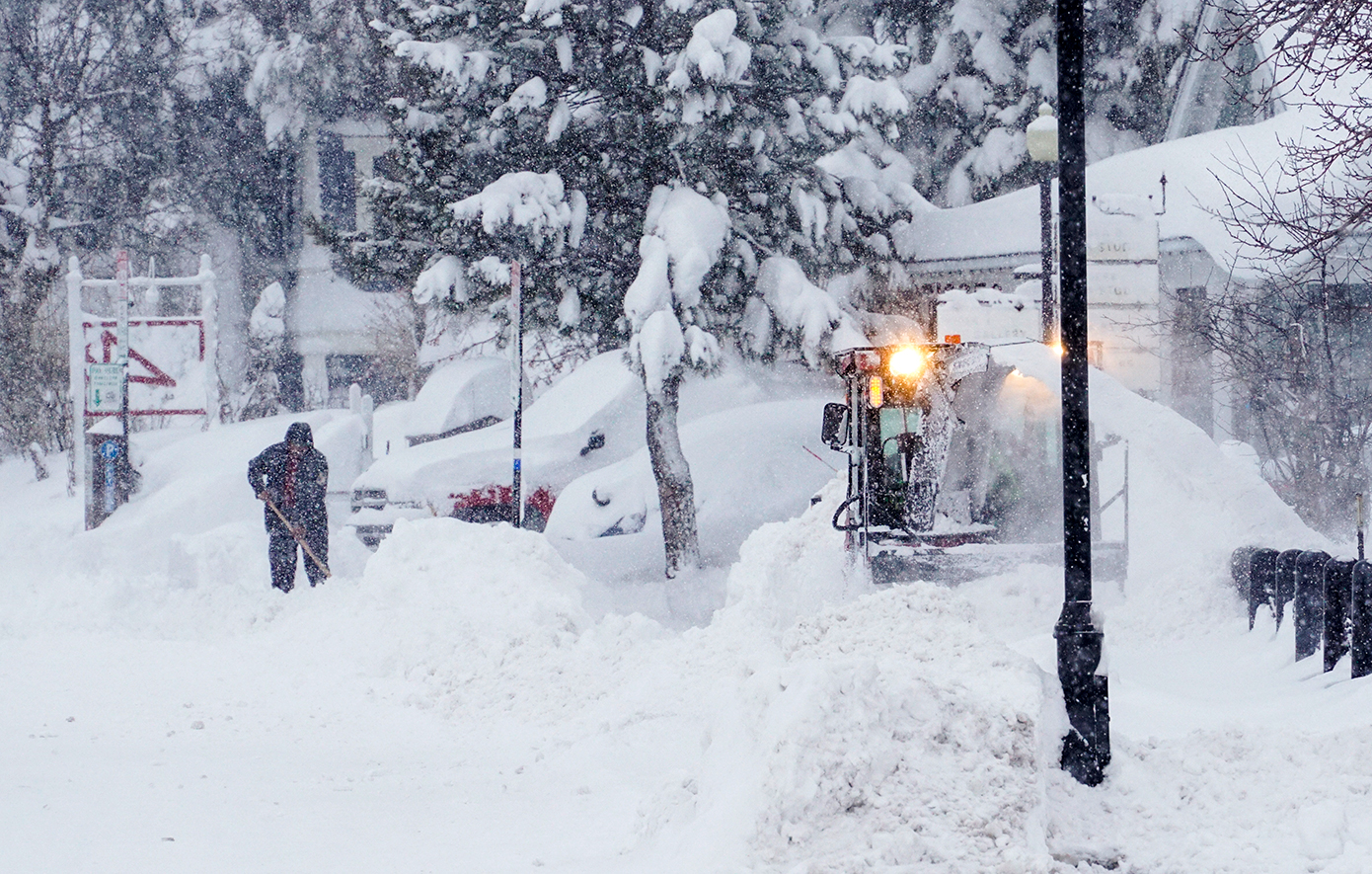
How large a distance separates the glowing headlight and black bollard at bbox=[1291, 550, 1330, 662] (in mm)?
3118

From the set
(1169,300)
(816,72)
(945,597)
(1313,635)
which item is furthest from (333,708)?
(1169,300)

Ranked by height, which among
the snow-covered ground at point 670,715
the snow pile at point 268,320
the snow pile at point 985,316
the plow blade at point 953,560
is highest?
the snow pile at point 268,320

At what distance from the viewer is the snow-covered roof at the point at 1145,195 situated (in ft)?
54.0

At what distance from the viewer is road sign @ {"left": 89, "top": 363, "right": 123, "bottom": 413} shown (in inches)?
637

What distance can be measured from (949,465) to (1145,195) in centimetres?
725

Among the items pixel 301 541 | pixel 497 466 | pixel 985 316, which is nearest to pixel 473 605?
pixel 301 541

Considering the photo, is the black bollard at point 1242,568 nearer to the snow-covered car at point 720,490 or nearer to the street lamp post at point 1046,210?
the street lamp post at point 1046,210

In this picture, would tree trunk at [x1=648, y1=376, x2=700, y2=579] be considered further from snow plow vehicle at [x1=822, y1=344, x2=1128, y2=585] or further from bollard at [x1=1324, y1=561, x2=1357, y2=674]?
bollard at [x1=1324, y1=561, x2=1357, y2=674]

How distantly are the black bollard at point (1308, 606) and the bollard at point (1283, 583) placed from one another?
20.9 inches

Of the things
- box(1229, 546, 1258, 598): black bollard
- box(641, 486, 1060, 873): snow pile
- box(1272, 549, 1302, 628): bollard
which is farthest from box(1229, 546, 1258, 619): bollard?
box(641, 486, 1060, 873): snow pile

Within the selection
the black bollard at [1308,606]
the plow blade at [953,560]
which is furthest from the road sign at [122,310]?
the black bollard at [1308,606]

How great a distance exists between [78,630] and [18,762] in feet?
16.5

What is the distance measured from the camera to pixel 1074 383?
668 cm

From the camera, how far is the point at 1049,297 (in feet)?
41.2
